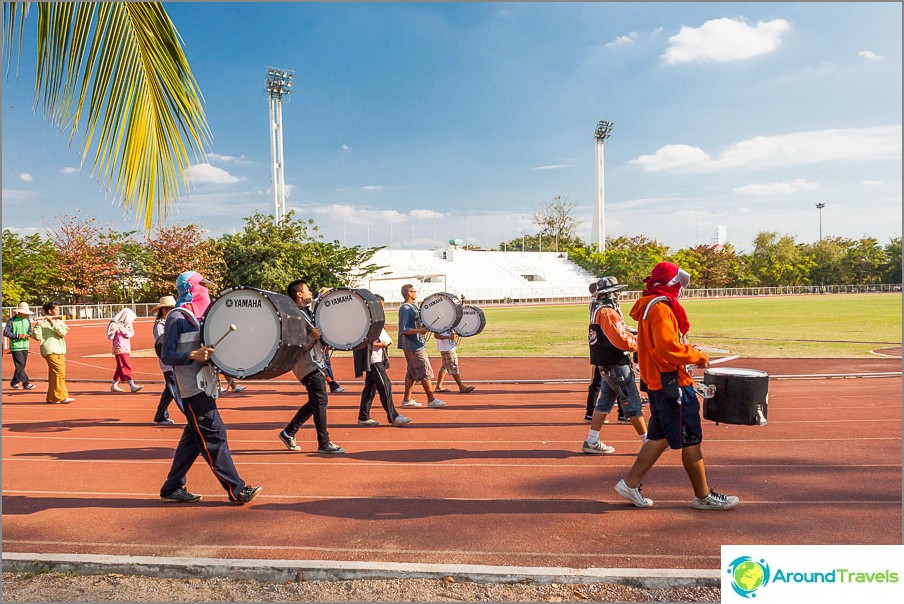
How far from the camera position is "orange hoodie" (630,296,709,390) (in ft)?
16.3

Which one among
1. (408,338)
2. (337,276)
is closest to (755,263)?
(337,276)

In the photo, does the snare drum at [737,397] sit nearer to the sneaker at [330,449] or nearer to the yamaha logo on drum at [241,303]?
the yamaha logo on drum at [241,303]

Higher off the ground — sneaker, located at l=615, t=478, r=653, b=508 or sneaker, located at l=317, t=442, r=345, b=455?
sneaker, located at l=615, t=478, r=653, b=508

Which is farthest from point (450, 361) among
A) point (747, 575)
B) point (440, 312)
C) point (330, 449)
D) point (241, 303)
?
point (747, 575)

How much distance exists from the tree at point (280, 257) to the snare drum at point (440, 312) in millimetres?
33120

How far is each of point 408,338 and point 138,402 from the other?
17.7 ft

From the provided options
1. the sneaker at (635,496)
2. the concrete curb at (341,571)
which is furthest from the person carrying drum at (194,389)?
the sneaker at (635,496)

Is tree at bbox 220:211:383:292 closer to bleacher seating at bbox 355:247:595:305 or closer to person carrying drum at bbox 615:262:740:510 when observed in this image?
bleacher seating at bbox 355:247:595:305

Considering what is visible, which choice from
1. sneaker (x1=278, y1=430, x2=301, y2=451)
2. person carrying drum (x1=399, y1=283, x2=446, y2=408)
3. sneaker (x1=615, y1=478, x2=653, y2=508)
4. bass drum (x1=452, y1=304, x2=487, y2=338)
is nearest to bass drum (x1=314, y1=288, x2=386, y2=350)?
sneaker (x1=278, y1=430, x2=301, y2=451)

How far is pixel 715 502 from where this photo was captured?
17.0ft

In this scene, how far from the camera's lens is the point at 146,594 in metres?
3.98

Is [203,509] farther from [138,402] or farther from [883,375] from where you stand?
[883,375]

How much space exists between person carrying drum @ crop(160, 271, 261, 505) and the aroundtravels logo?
383 cm

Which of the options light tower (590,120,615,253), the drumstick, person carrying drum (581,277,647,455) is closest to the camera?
the drumstick
